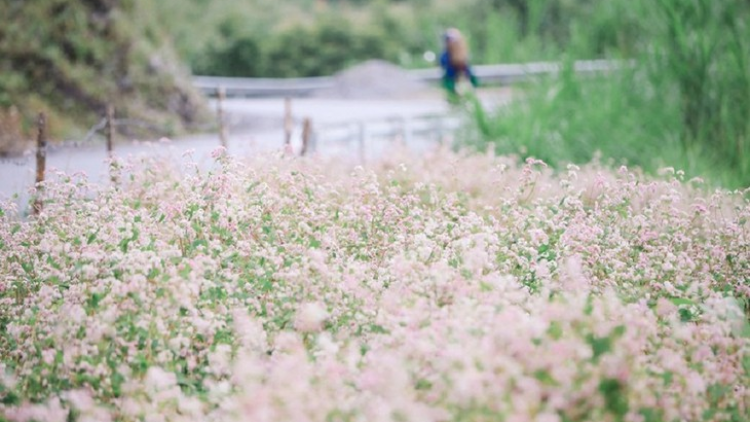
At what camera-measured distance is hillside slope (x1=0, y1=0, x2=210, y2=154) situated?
16.3 metres

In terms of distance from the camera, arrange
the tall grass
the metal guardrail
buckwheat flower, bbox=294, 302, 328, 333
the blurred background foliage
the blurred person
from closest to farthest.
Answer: buckwheat flower, bbox=294, 302, 328, 333, the tall grass, the blurred background foliage, the blurred person, the metal guardrail

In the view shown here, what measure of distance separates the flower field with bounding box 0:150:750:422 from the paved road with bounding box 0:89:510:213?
1.72 m

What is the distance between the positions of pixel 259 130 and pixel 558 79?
7469 mm

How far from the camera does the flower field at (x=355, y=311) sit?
3.80 m

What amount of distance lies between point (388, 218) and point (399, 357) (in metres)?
2.64

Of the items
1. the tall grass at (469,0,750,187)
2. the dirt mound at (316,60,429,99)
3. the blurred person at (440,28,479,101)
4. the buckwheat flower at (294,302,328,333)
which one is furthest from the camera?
the dirt mound at (316,60,429,99)

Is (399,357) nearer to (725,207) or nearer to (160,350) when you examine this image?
(160,350)

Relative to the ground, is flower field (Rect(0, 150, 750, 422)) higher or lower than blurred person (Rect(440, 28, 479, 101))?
lower

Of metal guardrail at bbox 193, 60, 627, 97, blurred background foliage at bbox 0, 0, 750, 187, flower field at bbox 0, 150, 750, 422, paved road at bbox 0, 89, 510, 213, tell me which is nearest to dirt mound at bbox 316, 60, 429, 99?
metal guardrail at bbox 193, 60, 627, 97

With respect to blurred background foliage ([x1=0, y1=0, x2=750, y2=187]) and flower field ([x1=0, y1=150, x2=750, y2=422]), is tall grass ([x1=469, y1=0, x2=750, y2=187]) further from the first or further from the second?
flower field ([x1=0, y1=150, x2=750, y2=422])

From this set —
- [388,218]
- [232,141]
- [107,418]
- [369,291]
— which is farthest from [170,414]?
[232,141]

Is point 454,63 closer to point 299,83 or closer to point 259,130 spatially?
point 259,130

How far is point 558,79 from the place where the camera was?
44.4ft

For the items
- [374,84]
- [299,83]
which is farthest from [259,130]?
[299,83]
